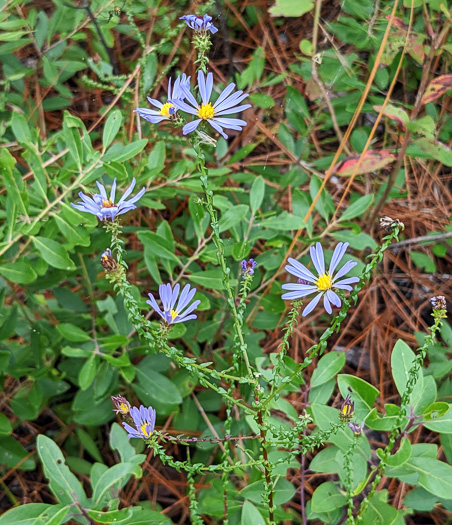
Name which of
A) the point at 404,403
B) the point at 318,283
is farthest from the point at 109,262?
the point at 404,403

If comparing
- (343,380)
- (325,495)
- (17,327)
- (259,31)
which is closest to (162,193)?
(17,327)

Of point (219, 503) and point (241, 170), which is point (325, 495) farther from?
point (241, 170)

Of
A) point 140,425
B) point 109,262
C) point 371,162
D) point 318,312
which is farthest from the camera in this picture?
point 318,312

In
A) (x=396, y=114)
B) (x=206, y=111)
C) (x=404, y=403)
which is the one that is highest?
(x=206, y=111)

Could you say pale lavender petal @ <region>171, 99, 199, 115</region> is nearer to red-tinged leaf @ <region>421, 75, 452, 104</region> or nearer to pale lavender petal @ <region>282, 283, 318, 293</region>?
pale lavender petal @ <region>282, 283, 318, 293</region>

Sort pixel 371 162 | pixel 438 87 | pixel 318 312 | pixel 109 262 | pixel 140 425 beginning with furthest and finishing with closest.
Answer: pixel 318 312 → pixel 371 162 → pixel 438 87 → pixel 140 425 → pixel 109 262

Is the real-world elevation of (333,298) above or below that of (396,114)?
below

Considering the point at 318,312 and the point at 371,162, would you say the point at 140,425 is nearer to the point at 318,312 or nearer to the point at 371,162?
the point at 371,162
